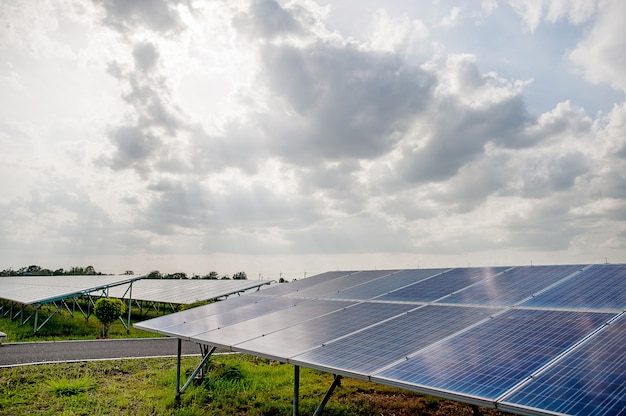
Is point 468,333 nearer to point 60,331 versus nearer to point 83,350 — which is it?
point 83,350

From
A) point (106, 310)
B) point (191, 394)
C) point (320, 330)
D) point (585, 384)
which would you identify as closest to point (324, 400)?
point (320, 330)

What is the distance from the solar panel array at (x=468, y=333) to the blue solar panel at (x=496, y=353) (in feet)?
0.06

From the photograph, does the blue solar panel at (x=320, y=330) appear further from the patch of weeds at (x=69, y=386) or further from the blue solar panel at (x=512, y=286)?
the patch of weeds at (x=69, y=386)

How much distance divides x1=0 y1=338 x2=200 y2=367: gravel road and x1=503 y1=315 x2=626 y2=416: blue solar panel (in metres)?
21.3

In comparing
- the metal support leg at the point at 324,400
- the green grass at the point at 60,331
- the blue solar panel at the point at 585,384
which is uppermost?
the blue solar panel at the point at 585,384

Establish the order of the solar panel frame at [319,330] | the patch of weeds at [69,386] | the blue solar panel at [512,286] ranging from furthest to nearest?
the patch of weeds at [69,386] → the blue solar panel at [512,286] → the solar panel frame at [319,330]

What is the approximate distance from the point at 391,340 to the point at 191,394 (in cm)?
895

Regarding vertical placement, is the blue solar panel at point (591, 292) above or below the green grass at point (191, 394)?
above

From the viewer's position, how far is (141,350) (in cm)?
2580

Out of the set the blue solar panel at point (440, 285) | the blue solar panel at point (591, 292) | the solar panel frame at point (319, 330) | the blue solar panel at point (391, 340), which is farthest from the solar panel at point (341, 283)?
the blue solar panel at point (591, 292)

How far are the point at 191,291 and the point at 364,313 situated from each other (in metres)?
31.0

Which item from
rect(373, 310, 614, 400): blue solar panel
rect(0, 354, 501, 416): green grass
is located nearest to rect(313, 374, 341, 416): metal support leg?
rect(373, 310, 614, 400): blue solar panel

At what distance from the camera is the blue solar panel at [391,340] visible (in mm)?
8906

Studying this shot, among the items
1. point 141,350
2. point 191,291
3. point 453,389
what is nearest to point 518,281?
point 453,389
